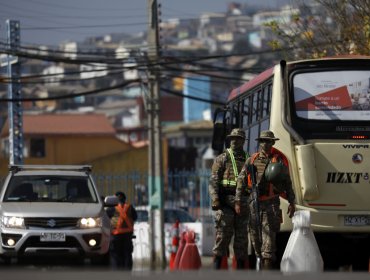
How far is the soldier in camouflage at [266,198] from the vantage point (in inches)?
554

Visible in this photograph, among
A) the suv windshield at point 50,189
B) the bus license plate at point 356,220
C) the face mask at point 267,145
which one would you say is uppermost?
the face mask at point 267,145

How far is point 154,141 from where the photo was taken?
32.4 meters

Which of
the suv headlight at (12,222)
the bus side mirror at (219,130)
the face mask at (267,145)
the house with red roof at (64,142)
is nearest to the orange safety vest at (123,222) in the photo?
the bus side mirror at (219,130)

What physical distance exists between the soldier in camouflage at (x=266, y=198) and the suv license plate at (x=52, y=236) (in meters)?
2.94

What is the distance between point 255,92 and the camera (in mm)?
18203

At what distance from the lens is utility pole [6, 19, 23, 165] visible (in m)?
34.9

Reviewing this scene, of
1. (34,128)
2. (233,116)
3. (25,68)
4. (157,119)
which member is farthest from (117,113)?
(233,116)

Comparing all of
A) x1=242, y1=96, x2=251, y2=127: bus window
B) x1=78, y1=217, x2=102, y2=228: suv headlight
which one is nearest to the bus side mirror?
x1=242, y1=96, x2=251, y2=127: bus window

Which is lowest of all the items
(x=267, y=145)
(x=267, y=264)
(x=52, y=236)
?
(x=267, y=264)

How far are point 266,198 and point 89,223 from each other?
10.3ft

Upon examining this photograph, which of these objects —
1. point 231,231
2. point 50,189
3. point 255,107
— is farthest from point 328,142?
point 50,189

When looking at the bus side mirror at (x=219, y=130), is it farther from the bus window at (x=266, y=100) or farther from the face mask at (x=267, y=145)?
the face mask at (x=267, y=145)

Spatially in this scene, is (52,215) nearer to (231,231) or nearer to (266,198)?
(231,231)

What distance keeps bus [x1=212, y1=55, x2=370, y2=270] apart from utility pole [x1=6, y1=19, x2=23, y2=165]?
1899 cm
